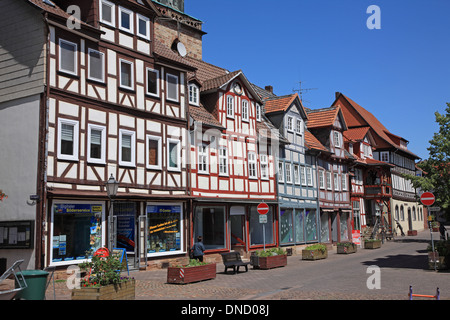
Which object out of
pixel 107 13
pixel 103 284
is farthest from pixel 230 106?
pixel 103 284

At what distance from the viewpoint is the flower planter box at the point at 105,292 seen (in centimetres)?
1173

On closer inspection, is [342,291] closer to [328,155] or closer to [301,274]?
[301,274]

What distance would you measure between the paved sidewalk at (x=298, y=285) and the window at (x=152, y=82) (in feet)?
27.0

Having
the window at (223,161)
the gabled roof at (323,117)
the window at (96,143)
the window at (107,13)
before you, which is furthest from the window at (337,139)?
the window at (96,143)

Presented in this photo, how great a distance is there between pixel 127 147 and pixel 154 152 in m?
1.71

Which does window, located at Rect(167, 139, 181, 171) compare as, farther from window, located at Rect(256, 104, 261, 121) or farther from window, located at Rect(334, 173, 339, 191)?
window, located at Rect(334, 173, 339, 191)

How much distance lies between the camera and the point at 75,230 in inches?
754

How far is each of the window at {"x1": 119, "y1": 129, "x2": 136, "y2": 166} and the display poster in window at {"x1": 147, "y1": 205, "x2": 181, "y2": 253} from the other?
2408 millimetres

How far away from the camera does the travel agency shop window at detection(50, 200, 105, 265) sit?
1836 cm

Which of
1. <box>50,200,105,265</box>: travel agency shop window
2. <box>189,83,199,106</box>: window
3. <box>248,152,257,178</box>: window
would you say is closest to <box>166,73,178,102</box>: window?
<box>189,83,199,106</box>: window

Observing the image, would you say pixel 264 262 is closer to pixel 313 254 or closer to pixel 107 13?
pixel 313 254

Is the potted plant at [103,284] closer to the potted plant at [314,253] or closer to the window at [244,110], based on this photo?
the potted plant at [314,253]
